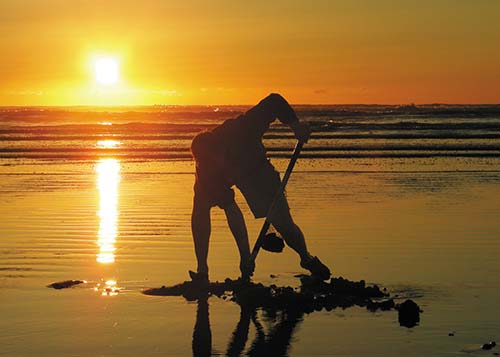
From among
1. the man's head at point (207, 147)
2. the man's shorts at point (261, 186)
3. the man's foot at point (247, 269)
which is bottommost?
the man's foot at point (247, 269)

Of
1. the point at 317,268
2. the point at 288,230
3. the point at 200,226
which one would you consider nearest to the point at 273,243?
the point at 288,230

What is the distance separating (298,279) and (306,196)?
7.58 meters

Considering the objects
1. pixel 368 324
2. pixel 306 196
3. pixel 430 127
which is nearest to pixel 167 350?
pixel 368 324

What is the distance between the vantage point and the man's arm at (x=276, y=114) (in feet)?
29.9

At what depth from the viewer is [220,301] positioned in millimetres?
8555

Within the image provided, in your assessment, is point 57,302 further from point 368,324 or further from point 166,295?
point 368,324

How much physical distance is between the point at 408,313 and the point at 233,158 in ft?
8.31

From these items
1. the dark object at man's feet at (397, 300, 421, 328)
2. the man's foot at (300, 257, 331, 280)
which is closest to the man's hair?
the man's foot at (300, 257, 331, 280)

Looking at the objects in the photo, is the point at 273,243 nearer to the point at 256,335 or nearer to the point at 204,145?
the point at 204,145

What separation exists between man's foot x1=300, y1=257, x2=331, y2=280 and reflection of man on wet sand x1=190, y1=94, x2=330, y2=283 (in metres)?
0.02

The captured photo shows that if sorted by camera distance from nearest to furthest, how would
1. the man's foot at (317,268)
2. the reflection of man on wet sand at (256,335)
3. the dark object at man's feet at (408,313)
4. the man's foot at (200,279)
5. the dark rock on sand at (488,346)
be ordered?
the dark rock on sand at (488,346)
the reflection of man on wet sand at (256,335)
the dark object at man's feet at (408,313)
the man's foot at (200,279)
the man's foot at (317,268)

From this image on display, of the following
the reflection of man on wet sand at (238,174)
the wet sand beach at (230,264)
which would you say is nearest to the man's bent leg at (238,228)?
the reflection of man on wet sand at (238,174)

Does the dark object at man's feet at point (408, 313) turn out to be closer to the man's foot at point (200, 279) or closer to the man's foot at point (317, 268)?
the man's foot at point (317, 268)

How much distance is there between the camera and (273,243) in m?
9.40
